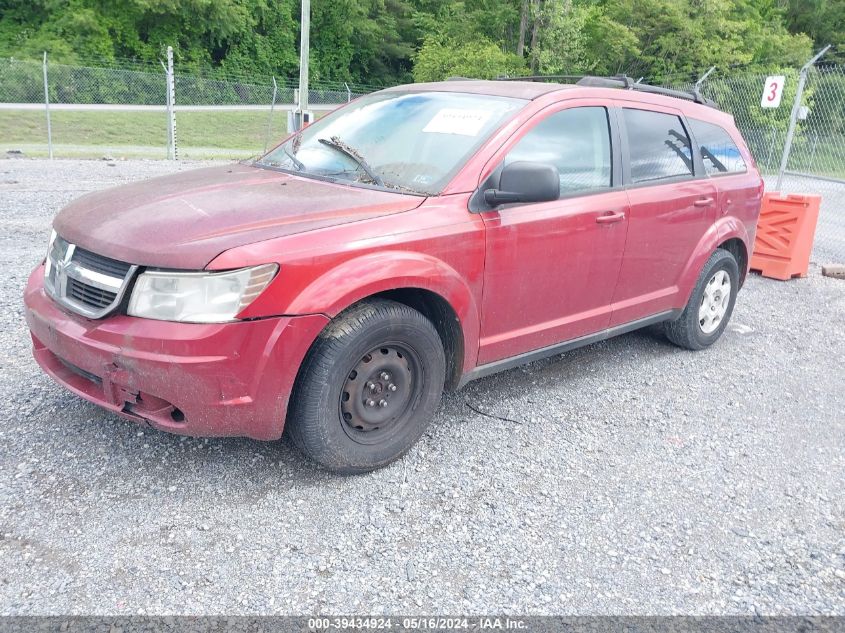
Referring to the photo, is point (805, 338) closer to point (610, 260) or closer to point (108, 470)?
point (610, 260)

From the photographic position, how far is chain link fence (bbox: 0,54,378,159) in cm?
2270

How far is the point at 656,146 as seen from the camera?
4.48 meters

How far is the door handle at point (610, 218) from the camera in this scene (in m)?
3.96

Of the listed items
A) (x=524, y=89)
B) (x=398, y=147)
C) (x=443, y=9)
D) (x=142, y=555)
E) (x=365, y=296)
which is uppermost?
(x=443, y=9)

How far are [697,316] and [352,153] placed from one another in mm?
2865

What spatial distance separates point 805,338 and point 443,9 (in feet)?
112

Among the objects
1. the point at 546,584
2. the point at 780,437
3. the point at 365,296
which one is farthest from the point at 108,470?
the point at 780,437

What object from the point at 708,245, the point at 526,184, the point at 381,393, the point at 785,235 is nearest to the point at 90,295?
the point at 381,393

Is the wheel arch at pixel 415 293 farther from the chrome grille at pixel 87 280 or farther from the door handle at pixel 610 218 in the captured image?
the door handle at pixel 610 218

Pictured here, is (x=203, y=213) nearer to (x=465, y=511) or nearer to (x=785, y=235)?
(x=465, y=511)

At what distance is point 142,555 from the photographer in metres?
2.62

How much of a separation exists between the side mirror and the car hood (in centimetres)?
41

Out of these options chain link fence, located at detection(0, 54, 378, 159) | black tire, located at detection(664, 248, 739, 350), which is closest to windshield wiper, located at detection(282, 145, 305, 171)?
black tire, located at detection(664, 248, 739, 350)

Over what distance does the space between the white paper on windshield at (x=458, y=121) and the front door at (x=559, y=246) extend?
25cm
